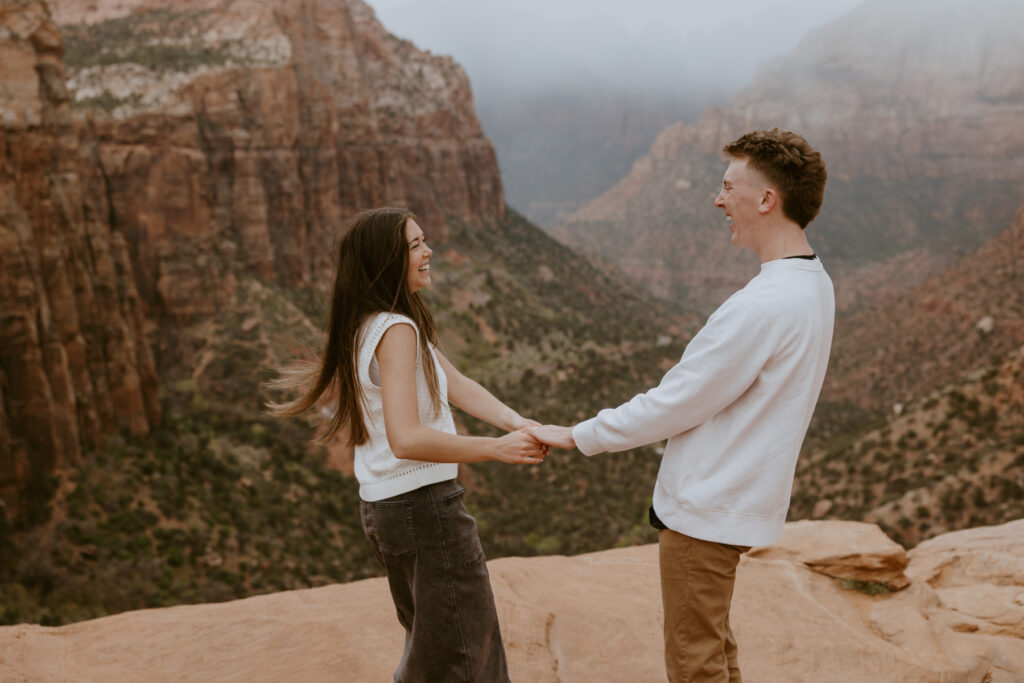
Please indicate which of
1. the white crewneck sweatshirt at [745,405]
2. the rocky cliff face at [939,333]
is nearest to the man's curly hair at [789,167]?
the white crewneck sweatshirt at [745,405]

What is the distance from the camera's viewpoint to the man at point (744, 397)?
11.4 feet

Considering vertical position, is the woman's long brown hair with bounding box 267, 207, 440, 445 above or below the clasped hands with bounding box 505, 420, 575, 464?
above

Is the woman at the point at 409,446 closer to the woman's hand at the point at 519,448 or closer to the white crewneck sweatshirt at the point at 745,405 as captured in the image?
the woman's hand at the point at 519,448

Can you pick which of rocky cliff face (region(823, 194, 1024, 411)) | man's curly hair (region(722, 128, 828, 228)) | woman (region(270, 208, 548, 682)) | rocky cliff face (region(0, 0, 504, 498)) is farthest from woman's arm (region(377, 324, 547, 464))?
rocky cliff face (region(823, 194, 1024, 411))

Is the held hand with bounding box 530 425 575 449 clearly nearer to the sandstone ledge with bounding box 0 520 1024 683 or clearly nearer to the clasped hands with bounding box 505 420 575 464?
the clasped hands with bounding box 505 420 575 464

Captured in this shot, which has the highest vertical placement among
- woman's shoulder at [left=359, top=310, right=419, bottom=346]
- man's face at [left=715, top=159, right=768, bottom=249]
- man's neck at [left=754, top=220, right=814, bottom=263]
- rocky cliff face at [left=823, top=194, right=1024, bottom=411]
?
man's face at [left=715, top=159, right=768, bottom=249]

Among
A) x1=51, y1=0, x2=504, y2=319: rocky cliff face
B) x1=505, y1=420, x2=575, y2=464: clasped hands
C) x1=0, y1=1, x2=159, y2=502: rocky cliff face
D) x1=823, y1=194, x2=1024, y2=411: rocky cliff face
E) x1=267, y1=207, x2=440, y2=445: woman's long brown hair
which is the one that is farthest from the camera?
x1=823, y1=194, x2=1024, y2=411: rocky cliff face

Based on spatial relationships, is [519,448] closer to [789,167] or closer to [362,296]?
[362,296]

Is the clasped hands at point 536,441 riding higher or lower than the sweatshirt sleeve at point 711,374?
lower

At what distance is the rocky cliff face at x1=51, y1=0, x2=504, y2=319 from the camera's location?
3269 cm

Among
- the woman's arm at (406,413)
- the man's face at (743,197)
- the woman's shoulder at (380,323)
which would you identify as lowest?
the woman's arm at (406,413)

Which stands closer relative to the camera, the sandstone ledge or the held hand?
the held hand

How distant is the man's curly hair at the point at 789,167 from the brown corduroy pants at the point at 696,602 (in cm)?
170

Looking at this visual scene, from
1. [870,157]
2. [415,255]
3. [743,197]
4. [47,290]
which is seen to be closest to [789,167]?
[743,197]
